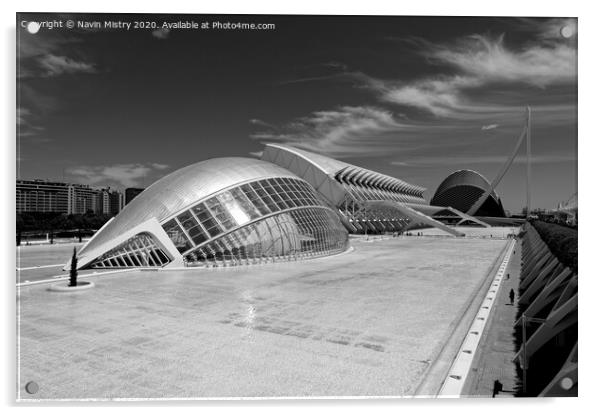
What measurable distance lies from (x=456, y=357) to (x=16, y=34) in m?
9.26

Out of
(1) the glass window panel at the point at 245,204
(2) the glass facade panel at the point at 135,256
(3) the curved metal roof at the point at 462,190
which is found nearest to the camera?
(2) the glass facade panel at the point at 135,256

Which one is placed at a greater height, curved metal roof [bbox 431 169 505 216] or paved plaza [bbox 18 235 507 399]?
curved metal roof [bbox 431 169 505 216]

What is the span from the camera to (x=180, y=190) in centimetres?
2141

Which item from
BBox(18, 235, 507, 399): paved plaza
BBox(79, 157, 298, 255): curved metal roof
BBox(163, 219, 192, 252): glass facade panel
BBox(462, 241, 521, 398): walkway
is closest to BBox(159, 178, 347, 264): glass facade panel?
BBox(163, 219, 192, 252): glass facade panel

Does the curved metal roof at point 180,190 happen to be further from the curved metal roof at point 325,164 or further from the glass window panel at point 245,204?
the curved metal roof at point 325,164

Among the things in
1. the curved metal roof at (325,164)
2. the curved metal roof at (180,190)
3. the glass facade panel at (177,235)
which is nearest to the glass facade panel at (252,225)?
the glass facade panel at (177,235)

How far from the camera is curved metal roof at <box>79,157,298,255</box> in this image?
1992 centimetres

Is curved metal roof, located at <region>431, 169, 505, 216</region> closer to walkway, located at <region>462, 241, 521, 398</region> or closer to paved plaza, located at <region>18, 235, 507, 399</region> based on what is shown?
paved plaza, located at <region>18, 235, 507, 399</region>

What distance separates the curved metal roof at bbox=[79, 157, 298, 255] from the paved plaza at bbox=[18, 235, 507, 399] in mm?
4495

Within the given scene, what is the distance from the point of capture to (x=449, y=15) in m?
7.06

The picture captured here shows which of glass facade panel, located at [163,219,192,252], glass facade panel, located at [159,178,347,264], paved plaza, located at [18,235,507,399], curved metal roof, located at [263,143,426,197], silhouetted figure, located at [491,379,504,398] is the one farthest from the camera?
curved metal roof, located at [263,143,426,197]

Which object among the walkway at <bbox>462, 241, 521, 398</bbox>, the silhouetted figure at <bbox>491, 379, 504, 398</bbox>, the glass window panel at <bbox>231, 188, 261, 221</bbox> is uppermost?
the glass window panel at <bbox>231, 188, 261, 221</bbox>

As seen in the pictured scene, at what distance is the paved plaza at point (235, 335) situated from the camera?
6273mm

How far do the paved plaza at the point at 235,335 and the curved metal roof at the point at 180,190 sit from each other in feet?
14.7
